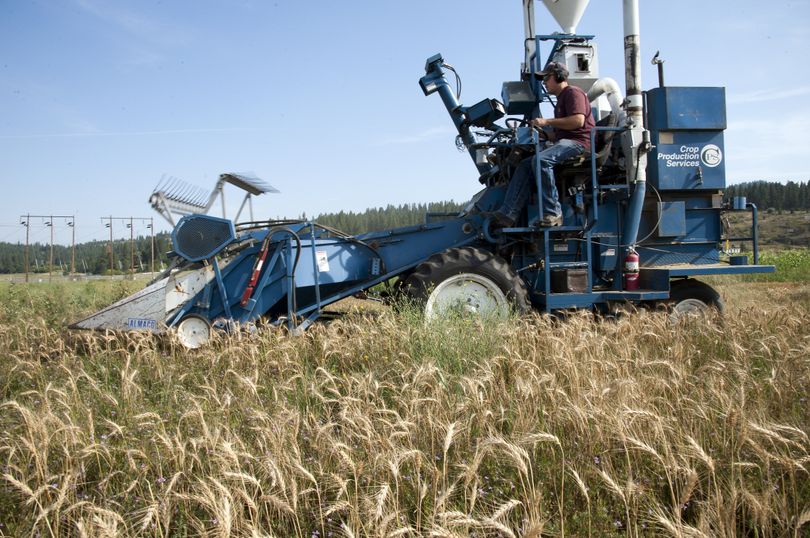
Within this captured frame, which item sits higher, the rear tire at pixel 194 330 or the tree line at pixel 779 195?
the tree line at pixel 779 195

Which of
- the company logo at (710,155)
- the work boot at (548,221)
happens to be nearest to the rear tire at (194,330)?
the work boot at (548,221)

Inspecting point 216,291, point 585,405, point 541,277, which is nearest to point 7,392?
point 216,291

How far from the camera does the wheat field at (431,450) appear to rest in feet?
6.72

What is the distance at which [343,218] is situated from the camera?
253ft

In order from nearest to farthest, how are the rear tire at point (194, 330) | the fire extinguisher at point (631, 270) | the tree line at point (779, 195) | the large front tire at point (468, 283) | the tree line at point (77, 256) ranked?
Answer: the rear tire at point (194, 330)
the large front tire at point (468, 283)
the fire extinguisher at point (631, 270)
the tree line at point (77, 256)
the tree line at point (779, 195)

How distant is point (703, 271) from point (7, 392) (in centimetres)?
719

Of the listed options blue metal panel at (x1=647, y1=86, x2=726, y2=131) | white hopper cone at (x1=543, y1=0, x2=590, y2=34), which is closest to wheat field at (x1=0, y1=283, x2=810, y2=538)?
blue metal panel at (x1=647, y1=86, x2=726, y2=131)

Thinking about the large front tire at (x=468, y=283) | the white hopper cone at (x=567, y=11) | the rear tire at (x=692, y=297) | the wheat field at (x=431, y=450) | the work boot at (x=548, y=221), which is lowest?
the wheat field at (x=431, y=450)

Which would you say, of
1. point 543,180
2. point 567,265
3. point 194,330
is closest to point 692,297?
point 567,265

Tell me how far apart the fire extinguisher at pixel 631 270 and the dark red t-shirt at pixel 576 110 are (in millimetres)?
1368

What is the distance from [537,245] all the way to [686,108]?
2.43 metres

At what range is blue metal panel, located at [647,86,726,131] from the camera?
651cm

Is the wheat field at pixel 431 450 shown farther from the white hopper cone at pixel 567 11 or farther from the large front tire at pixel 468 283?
the white hopper cone at pixel 567 11

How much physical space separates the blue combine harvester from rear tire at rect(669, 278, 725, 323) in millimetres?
15
